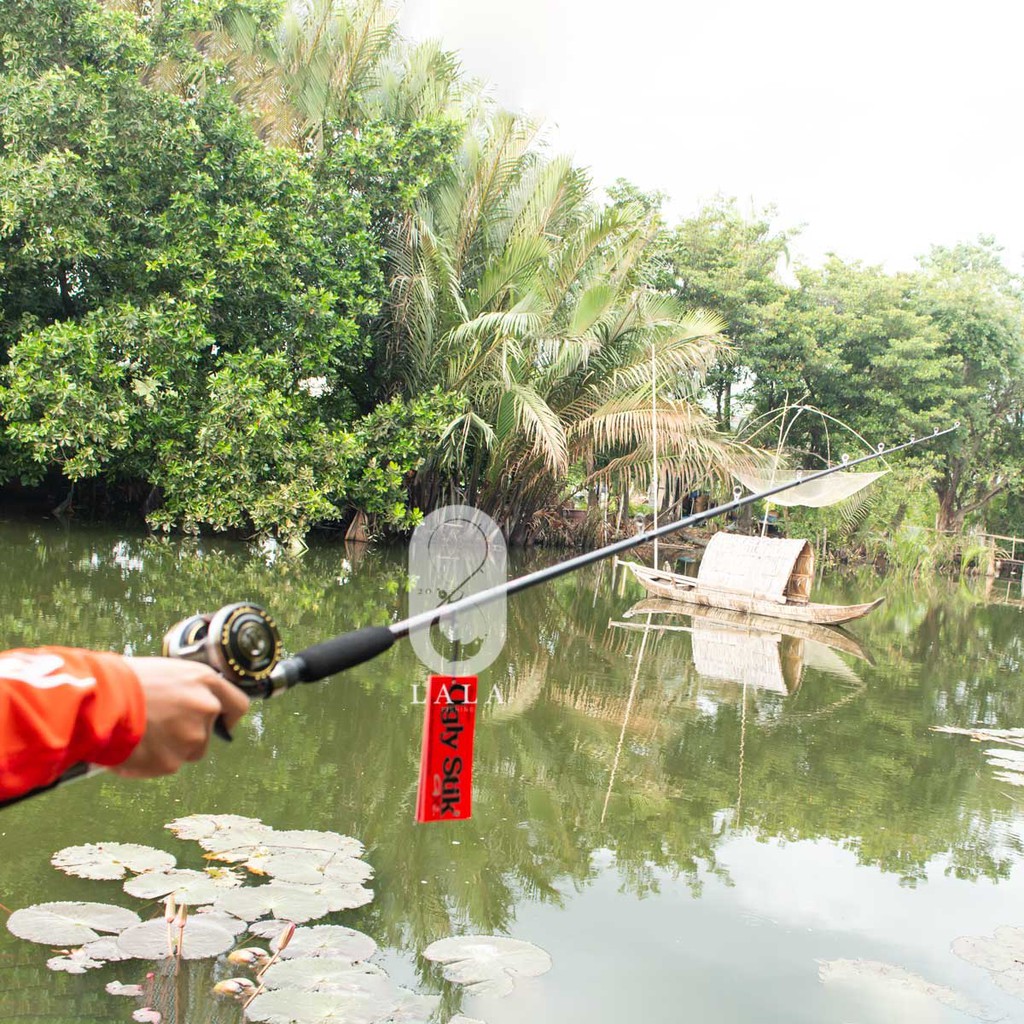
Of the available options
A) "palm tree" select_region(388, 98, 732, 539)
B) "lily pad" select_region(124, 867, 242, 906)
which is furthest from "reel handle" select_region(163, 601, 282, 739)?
"palm tree" select_region(388, 98, 732, 539)

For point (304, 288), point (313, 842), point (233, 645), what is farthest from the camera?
point (304, 288)

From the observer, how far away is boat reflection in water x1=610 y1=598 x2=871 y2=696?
7.17 meters

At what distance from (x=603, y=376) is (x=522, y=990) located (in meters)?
13.5

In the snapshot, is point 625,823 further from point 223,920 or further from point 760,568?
point 760,568

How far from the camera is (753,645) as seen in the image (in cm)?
865

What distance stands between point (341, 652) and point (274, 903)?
157 cm

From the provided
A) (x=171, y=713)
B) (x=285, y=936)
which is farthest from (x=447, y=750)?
(x=171, y=713)

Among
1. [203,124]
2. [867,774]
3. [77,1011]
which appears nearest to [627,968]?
[77,1011]

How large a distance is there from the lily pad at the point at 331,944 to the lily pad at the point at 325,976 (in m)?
0.04

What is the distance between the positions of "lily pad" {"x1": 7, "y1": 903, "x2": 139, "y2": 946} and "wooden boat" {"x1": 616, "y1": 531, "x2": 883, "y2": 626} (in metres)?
8.62

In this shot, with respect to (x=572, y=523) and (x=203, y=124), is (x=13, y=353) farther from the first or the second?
(x=572, y=523)

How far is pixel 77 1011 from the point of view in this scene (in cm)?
212

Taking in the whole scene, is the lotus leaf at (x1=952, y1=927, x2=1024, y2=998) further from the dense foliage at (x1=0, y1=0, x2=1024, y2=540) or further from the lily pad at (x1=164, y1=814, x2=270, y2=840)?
the dense foliage at (x1=0, y1=0, x2=1024, y2=540)

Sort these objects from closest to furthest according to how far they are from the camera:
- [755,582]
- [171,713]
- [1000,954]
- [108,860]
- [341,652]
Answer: [171,713], [341,652], [108,860], [1000,954], [755,582]
